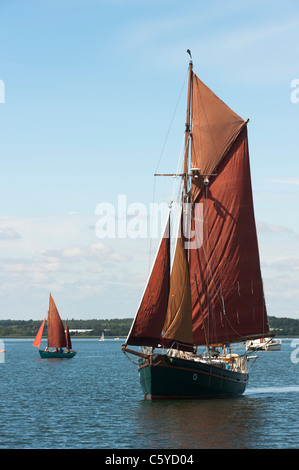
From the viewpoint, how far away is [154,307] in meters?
51.8

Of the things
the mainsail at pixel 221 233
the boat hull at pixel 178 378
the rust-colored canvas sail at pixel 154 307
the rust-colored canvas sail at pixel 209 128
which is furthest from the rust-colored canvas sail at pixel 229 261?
the rust-colored canvas sail at pixel 154 307

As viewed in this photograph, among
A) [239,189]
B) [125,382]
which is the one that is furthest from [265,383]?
[239,189]

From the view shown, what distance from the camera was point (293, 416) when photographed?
5053cm

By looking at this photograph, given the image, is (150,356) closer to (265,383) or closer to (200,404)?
(200,404)

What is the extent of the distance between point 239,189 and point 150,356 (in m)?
17.4

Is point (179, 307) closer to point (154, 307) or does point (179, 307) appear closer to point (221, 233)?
point (154, 307)

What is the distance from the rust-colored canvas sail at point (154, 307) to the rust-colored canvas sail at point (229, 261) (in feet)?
19.2

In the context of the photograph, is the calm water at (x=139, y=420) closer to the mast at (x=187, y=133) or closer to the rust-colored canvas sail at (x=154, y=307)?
the rust-colored canvas sail at (x=154, y=307)

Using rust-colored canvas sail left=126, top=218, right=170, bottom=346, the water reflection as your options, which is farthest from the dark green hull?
rust-colored canvas sail left=126, top=218, right=170, bottom=346

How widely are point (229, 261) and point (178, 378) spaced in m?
11.8

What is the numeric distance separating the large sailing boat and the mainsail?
83mm

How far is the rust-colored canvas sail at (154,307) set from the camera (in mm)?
51219

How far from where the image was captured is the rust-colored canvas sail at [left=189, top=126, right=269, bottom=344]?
58.6 meters

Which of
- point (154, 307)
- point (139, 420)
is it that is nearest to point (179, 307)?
point (154, 307)
